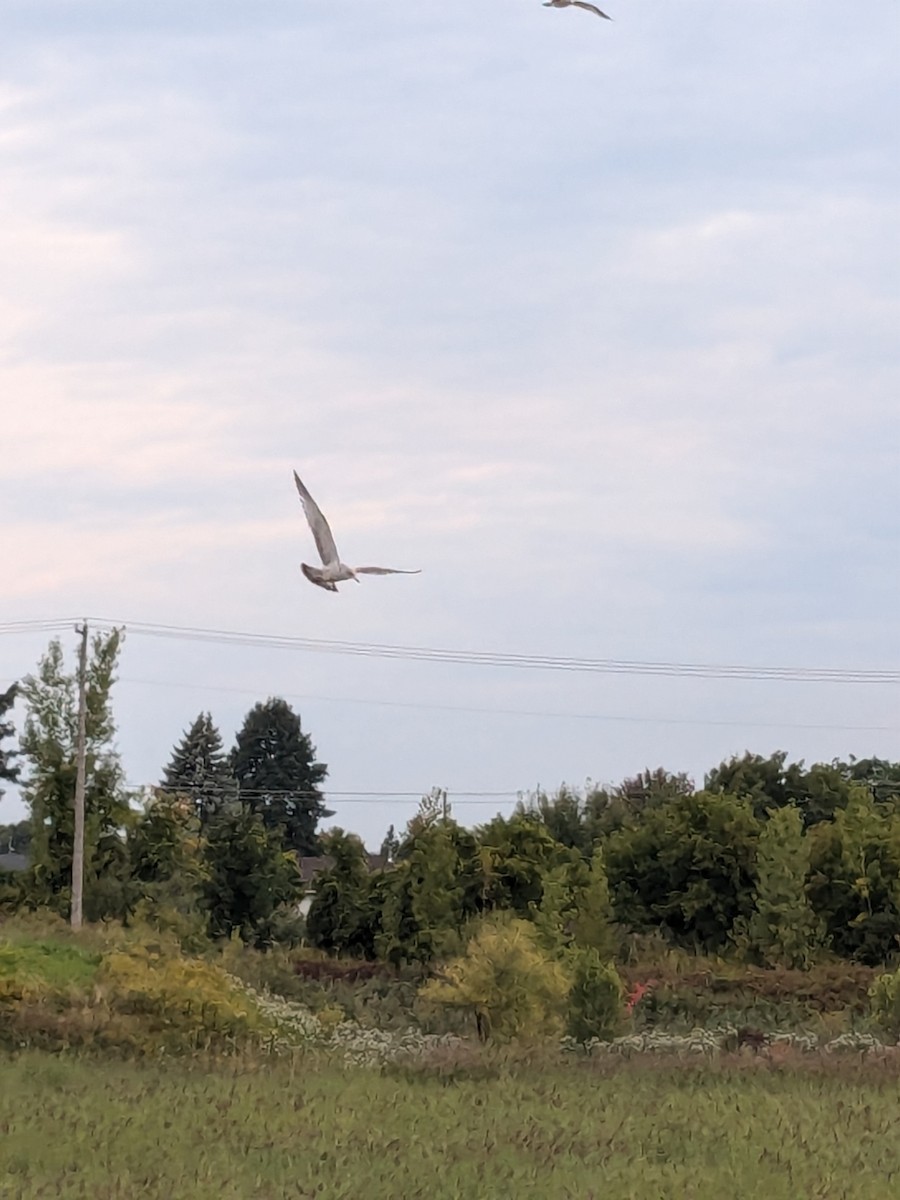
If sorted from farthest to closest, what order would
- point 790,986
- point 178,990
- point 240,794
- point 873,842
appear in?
1. point 240,794
2. point 873,842
3. point 790,986
4. point 178,990

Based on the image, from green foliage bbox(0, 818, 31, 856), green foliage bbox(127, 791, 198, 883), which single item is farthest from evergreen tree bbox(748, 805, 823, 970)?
green foliage bbox(0, 818, 31, 856)

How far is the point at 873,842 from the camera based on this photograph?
31.6 metres

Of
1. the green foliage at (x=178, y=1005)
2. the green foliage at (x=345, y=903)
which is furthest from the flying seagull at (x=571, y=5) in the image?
the green foliage at (x=345, y=903)

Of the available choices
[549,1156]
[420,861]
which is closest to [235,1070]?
[549,1156]

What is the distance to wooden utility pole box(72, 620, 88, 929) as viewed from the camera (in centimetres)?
3322

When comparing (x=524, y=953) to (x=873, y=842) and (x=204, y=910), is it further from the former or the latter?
(x=204, y=910)

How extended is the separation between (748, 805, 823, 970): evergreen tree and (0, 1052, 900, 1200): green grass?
1538 cm

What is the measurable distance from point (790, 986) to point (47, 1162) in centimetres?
2025

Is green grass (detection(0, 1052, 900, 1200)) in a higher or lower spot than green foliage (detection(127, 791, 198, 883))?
lower

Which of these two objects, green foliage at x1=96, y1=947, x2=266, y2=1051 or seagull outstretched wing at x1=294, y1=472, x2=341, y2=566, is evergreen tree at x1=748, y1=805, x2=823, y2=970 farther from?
seagull outstretched wing at x1=294, y1=472, x2=341, y2=566

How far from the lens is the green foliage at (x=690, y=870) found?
33031 mm

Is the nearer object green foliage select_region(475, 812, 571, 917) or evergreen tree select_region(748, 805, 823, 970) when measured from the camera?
evergreen tree select_region(748, 805, 823, 970)

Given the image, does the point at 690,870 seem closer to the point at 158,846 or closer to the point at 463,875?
the point at 463,875

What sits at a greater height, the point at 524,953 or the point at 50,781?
the point at 50,781
